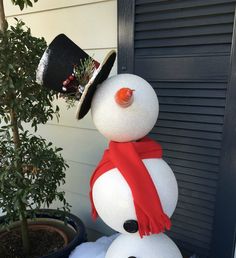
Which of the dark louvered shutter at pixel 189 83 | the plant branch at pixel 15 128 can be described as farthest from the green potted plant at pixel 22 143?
the dark louvered shutter at pixel 189 83

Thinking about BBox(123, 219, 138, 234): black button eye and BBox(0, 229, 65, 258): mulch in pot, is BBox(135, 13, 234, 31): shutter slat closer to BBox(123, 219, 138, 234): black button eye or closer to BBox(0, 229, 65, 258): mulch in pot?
BBox(123, 219, 138, 234): black button eye

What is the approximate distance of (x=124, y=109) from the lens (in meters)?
0.91

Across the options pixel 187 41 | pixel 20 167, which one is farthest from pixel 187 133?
pixel 20 167

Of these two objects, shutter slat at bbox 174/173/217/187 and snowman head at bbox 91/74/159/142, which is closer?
snowman head at bbox 91/74/159/142

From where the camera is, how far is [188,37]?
3.79 feet

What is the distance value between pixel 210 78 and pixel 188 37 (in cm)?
19

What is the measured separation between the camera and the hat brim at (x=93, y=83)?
91 centimetres

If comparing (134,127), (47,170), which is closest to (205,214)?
(134,127)

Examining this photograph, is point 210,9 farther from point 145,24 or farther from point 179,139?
point 179,139

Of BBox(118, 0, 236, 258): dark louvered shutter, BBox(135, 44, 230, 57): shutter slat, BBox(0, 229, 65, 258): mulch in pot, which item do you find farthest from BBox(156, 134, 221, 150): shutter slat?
BBox(0, 229, 65, 258): mulch in pot

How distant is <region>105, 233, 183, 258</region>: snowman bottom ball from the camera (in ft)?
3.20

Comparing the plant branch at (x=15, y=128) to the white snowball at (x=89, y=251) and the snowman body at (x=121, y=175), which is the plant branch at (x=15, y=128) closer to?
the snowman body at (x=121, y=175)

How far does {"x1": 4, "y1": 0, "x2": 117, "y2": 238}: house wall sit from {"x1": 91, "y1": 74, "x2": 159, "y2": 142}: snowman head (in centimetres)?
53

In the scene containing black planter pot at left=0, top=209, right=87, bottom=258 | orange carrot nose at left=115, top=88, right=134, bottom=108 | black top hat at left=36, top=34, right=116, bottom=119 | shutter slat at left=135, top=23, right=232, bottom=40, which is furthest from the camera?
black planter pot at left=0, top=209, right=87, bottom=258
